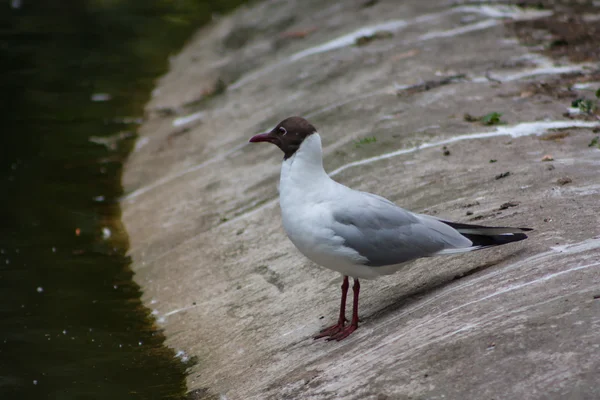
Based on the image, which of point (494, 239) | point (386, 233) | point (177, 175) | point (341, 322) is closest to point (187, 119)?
point (177, 175)

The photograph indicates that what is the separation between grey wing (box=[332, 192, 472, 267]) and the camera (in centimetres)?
659

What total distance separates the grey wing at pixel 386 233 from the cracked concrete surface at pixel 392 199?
0.39 meters

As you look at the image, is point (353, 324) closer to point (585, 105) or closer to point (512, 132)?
point (512, 132)

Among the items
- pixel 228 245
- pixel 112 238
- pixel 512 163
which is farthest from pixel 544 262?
pixel 112 238

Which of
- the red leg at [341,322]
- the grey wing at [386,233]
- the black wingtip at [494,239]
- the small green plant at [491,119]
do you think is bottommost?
the red leg at [341,322]

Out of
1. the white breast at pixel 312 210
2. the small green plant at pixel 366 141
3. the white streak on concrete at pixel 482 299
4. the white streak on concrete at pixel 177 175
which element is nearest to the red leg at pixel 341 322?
the white breast at pixel 312 210

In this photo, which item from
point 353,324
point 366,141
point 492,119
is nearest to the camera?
point 353,324

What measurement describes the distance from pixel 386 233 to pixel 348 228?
0.32 meters

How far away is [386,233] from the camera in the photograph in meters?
6.68

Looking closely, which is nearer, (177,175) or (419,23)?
(177,175)

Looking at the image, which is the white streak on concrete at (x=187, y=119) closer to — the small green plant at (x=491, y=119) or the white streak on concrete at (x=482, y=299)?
the small green plant at (x=491, y=119)

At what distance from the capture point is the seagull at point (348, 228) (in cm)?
657

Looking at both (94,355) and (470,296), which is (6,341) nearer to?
(94,355)

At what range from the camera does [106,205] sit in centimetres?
1278
